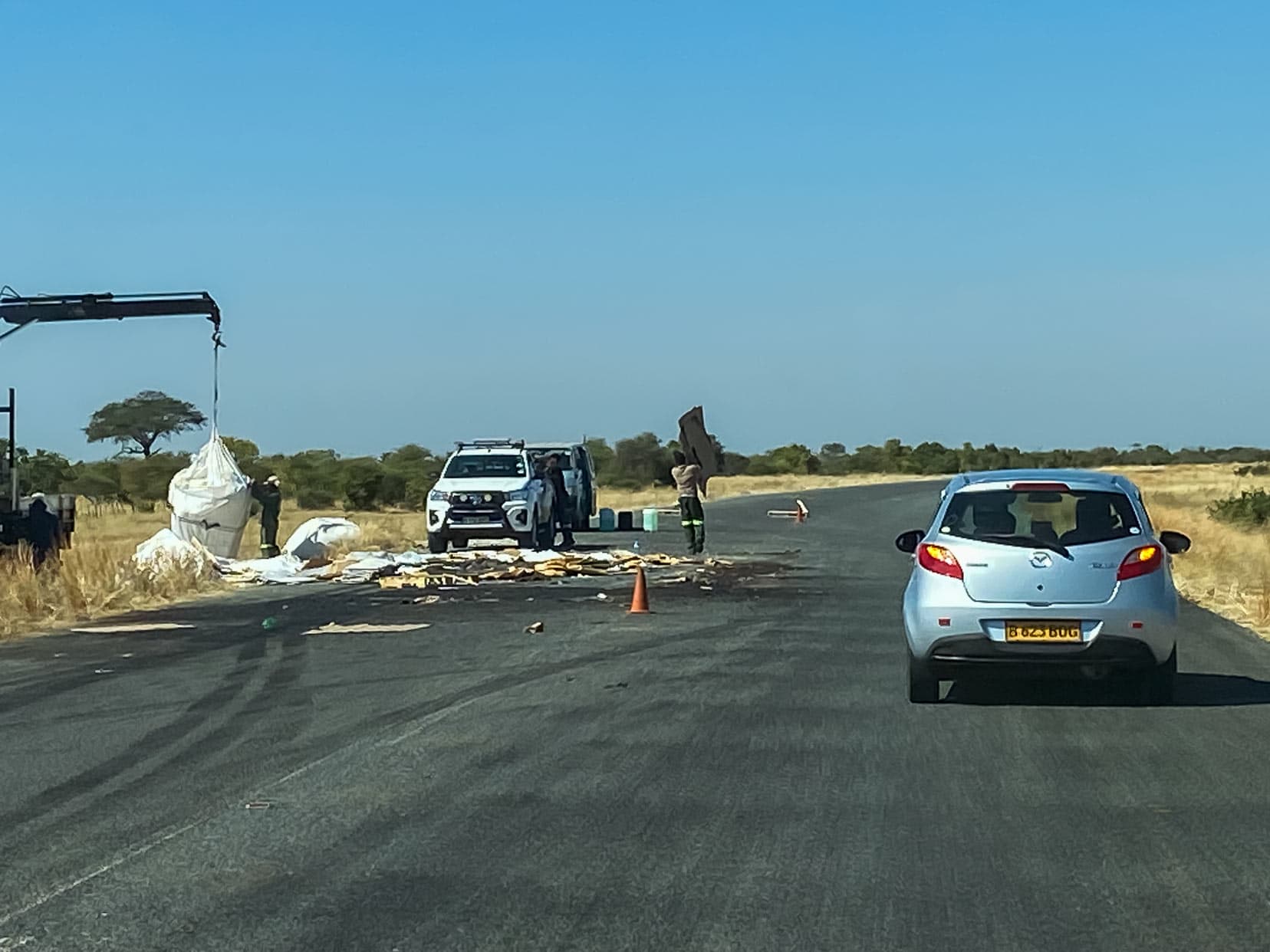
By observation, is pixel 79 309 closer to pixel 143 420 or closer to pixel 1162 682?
pixel 1162 682

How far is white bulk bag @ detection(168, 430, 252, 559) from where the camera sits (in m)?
31.6

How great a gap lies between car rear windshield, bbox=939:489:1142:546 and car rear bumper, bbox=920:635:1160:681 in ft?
2.58

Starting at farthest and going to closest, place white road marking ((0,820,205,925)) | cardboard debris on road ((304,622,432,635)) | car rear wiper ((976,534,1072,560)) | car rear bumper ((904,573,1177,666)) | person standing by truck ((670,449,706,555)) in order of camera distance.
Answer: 1. person standing by truck ((670,449,706,555))
2. cardboard debris on road ((304,622,432,635))
3. car rear wiper ((976,534,1072,560))
4. car rear bumper ((904,573,1177,666))
5. white road marking ((0,820,205,925))

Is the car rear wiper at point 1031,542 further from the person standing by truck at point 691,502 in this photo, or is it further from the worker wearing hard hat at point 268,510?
the worker wearing hard hat at point 268,510

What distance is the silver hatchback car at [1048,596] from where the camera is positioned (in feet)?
41.0

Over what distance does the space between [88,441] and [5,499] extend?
63286 millimetres

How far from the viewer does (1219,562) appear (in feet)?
97.5

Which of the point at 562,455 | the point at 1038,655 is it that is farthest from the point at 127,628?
the point at 562,455

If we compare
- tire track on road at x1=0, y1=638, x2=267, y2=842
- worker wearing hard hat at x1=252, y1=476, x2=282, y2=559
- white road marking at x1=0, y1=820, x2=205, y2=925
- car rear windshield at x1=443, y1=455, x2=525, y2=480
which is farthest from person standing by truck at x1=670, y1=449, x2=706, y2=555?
white road marking at x1=0, y1=820, x2=205, y2=925

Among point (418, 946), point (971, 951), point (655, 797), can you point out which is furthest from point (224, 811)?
point (971, 951)

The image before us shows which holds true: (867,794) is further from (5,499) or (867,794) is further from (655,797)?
(5,499)

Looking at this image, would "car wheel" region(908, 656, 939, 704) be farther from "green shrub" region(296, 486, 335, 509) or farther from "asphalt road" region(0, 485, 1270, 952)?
"green shrub" region(296, 486, 335, 509)

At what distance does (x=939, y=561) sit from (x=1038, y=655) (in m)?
0.99

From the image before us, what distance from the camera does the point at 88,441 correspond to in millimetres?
86000
